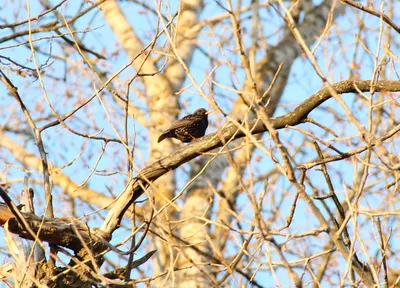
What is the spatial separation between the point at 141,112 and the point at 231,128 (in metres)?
5.38

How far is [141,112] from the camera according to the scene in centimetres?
954

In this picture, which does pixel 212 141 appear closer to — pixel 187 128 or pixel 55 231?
pixel 55 231

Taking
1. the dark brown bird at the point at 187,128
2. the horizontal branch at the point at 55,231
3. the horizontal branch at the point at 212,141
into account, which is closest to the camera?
the horizontal branch at the point at 212,141

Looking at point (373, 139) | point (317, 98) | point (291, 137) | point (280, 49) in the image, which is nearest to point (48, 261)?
point (317, 98)

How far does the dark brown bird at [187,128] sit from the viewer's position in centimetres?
563

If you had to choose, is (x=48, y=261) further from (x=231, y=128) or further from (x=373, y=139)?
(x=373, y=139)

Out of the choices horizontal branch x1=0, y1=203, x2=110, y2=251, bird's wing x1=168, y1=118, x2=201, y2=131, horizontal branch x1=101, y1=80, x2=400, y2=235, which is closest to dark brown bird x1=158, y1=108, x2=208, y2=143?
bird's wing x1=168, y1=118, x2=201, y2=131

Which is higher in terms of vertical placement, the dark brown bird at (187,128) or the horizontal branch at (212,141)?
the dark brown bird at (187,128)

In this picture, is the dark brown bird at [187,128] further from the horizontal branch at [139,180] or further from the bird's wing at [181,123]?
the horizontal branch at [139,180]

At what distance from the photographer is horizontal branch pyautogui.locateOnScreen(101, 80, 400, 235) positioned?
4.01 metres

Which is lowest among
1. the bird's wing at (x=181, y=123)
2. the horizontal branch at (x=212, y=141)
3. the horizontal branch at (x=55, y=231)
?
the horizontal branch at (x=55, y=231)

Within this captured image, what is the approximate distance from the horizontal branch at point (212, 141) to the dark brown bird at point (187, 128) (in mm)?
1131

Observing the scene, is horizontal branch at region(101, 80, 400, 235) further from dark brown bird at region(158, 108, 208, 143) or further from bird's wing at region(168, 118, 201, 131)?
bird's wing at region(168, 118, 201, 131)

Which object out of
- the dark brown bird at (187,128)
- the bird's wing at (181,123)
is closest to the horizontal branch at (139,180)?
the dark brown bird at (187,128)
